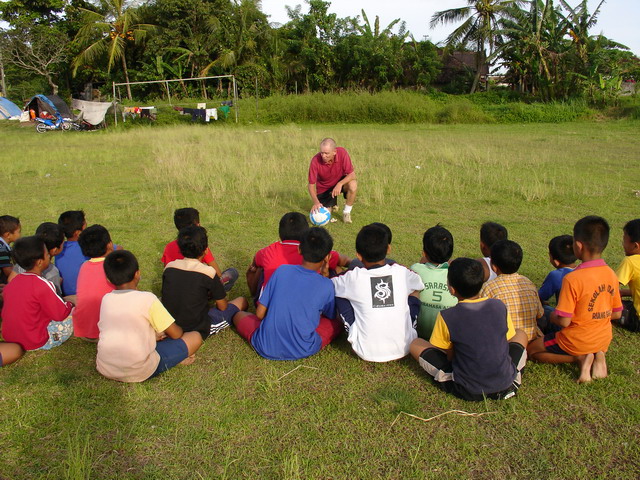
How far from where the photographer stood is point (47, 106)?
2602 cm

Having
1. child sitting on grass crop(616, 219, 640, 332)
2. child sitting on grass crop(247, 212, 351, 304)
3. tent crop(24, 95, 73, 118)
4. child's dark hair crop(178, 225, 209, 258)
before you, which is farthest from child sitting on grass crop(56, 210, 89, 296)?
tent crop(24, 95, 73, 118)

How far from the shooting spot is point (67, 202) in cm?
898

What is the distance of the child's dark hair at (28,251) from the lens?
3768 mm

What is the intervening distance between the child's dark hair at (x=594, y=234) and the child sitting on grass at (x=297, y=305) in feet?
5.95

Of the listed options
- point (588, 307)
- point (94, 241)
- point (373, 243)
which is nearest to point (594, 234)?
point (588, 307)

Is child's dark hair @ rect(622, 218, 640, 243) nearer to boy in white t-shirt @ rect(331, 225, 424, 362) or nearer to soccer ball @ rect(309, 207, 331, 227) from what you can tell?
boy in white t-shirt @ rect(331, 225, 424, 362)

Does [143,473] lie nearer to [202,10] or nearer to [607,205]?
[607,205]

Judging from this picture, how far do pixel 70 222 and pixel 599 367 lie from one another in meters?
4.79

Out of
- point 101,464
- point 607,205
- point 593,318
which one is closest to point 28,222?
point 101,464

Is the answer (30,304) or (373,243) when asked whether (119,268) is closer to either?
(30,304)

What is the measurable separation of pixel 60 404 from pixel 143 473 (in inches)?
38.5

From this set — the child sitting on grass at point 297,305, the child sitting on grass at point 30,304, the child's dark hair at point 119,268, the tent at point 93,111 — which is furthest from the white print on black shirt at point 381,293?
the tent at point 93,111

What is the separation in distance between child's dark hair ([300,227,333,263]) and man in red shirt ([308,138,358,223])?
377 centimetres

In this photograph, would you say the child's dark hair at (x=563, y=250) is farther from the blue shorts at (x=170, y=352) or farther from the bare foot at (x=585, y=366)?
the blue shorts at (x=170, y=352)
